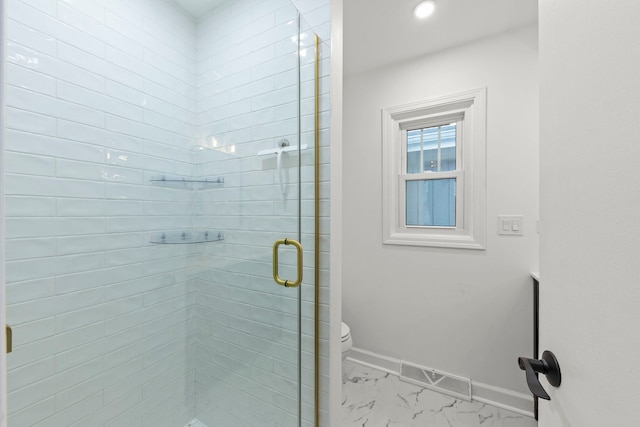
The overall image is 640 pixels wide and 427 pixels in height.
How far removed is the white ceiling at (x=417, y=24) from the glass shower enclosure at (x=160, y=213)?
708mm

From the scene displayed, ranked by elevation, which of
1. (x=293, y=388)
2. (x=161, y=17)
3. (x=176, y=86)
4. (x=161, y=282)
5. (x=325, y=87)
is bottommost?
(x=293, y=388)

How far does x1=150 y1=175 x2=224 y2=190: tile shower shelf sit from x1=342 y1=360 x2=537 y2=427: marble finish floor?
1.57 m

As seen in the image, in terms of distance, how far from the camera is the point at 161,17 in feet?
4.72

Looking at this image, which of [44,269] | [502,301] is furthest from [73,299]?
[502,301]

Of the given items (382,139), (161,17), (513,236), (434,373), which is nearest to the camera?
(161,17)

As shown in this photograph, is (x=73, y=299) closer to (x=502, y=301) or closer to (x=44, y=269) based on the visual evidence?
(x=44, y=269)

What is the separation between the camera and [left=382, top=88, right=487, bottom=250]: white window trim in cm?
183

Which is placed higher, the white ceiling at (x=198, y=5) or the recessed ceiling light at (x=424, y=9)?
the recessed ceiling light at (x=424, y=9)

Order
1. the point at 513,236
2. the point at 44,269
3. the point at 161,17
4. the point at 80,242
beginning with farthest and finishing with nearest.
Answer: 1. the point at 513,236
2. the point at 161,17
3. the point at 80,242
4. the point at 44,269

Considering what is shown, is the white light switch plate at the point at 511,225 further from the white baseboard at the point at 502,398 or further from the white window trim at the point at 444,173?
the white baseboard at the point at 502,398

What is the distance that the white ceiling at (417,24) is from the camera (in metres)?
1.57

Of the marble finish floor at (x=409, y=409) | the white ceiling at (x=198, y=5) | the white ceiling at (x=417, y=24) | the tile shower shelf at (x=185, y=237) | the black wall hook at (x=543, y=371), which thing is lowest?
the marble finish floor at (x=409, y=409)

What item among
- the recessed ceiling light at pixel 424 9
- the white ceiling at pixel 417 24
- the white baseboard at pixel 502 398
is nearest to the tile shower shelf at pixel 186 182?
the white ceiling at pixel 417 24

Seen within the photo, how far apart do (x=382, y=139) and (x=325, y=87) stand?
43.2 inches
